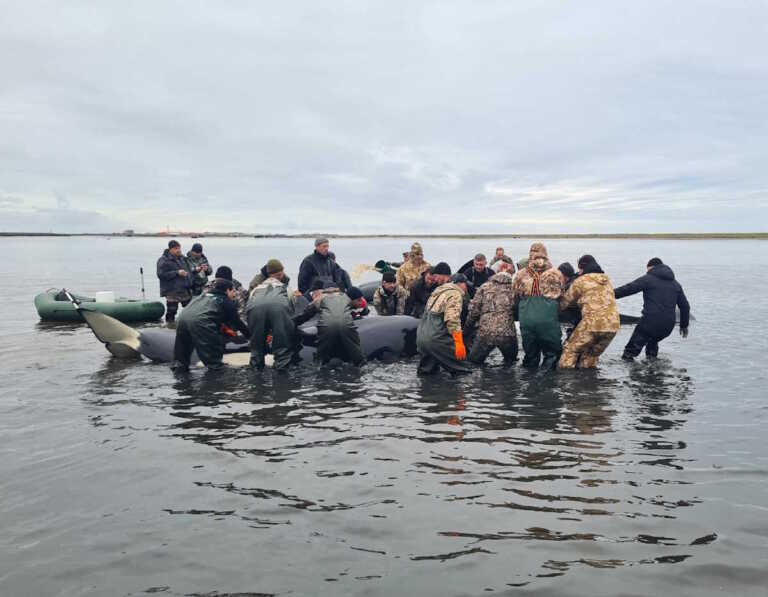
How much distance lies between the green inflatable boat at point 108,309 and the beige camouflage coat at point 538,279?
12.0 metres

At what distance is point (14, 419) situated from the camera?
7750mm

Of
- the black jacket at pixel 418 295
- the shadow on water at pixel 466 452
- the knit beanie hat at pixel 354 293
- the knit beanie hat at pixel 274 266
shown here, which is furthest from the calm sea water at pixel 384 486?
the black jacket at pixel 418 295

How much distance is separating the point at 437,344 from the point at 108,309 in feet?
38.2

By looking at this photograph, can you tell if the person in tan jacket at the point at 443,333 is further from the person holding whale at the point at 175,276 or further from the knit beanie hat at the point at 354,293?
the person holding whale at the point at 175,276

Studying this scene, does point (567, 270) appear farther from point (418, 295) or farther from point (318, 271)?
point (318, 271)

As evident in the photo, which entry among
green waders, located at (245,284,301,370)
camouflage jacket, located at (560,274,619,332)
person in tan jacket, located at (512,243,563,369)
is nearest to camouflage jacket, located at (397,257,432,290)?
person in tan jacket, located at (512,243,563,369)

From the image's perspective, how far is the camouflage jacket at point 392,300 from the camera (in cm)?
1355

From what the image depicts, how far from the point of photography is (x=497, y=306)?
10.6 metres

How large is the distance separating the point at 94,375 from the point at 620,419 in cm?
926

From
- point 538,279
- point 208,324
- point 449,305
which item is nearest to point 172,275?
point 208,324

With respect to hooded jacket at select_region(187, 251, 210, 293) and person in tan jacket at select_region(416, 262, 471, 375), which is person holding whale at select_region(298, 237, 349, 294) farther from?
hooded jacket at select_region(187, 251, 210, 293)

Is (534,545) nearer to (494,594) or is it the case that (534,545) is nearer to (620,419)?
(494,594)

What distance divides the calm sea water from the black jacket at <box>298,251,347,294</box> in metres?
3.03

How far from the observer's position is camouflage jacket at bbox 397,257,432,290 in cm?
1376
